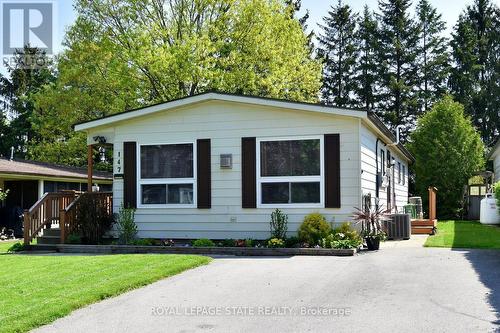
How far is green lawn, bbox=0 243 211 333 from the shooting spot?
5867 millimetres

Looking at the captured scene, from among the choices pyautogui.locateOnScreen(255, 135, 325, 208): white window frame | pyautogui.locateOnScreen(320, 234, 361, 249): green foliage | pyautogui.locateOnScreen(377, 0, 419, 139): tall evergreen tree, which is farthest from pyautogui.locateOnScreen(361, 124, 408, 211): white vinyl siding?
pyautogui.locateOnScreen(377, 0, 419, 139): tall evergreen tree

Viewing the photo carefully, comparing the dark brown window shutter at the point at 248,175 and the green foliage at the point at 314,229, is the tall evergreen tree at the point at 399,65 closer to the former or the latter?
the dark brown window shutter at the point at 248,175

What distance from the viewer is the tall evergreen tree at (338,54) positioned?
38.5 meters

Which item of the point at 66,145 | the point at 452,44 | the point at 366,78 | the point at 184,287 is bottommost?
the point at 184,287

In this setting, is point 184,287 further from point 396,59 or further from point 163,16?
point 396,59

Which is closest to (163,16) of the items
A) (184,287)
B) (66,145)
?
(66,145)

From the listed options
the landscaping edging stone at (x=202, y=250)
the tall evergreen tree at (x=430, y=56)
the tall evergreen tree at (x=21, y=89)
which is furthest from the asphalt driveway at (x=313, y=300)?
the tall evergreen tree at (x=21, y=89)

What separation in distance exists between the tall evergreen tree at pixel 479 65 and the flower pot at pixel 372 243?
92.1 feet

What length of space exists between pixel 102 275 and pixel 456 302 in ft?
16.0

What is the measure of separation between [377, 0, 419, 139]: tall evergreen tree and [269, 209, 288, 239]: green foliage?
84.9 feet

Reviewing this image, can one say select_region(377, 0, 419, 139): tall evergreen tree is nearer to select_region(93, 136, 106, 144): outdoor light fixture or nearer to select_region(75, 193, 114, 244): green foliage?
select_region(93, 136, 106, 144): outdoor light fixture

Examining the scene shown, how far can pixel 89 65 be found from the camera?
25047 millimetres

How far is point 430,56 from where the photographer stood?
38344 millimetres

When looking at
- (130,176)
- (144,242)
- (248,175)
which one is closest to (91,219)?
(130,176)
